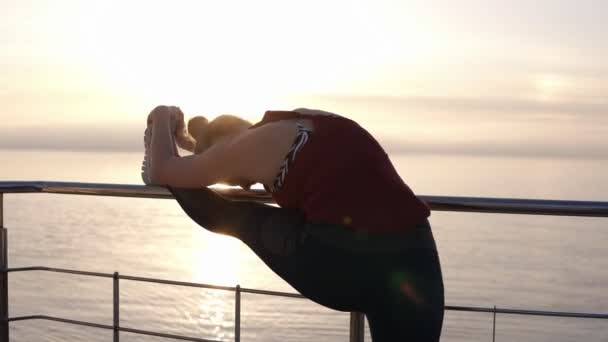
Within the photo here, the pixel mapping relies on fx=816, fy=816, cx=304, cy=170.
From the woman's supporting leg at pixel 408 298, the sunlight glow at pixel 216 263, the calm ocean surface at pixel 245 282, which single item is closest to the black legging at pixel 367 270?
the woman's supporting leg at pixel 408 298

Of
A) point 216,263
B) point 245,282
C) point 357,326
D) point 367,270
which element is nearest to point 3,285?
point 357,326

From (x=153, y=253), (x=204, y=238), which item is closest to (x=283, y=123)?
(x=153, y=253)

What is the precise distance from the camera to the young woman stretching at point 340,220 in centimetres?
144

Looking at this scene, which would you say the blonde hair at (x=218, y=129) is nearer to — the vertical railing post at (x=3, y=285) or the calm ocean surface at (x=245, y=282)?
the vertical railing post at (x=3, y=285)

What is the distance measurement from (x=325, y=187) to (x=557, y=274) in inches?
1355

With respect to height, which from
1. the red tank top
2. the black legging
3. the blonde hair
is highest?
the blonde hair

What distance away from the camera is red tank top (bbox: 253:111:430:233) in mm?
1443

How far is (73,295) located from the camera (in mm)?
25922

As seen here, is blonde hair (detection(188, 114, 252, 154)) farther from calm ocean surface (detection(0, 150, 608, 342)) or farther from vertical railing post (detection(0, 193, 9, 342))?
calm ocean surface (detection(0, 150, 608, 342))

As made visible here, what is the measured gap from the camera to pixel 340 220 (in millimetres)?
1446

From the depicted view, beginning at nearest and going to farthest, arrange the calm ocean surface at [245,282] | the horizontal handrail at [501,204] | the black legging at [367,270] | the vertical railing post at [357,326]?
the black legging at [367,270] < the horizontal handrail at [501,204] < the vertical railing post at [357,326] < the calm ocean surface at [245,282]

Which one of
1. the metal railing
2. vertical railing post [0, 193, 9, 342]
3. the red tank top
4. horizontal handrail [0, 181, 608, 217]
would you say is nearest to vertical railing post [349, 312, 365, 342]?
the metal railing

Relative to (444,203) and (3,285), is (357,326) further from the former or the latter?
(3,285)

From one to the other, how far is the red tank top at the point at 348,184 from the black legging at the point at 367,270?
1.0 inches
